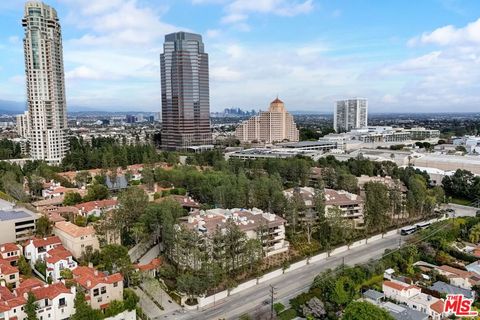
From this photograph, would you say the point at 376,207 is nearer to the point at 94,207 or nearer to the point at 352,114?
the point at 94,207

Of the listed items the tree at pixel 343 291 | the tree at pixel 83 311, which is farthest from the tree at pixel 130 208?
the tree at pixel 343 291

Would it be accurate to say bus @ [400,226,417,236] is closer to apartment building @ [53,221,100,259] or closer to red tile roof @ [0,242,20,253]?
apartment building @ [53,221,100,259]

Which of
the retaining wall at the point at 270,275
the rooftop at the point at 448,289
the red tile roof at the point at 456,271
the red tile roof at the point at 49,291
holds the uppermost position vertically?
the red tile roof at the point at 49,291

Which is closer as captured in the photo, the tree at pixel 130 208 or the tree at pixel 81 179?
the tree at pixel 130 208

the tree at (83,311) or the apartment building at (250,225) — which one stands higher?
the apartment building at (250,225)

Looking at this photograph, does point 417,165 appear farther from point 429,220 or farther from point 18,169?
point 18,169

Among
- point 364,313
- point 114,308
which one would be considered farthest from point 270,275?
point 114,308

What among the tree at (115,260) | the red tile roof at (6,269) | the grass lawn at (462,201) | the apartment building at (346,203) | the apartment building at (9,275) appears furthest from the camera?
the grass lawn at (462,201)

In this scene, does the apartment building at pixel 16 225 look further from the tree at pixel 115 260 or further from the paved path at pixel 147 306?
the paved path at pixel 147 306
